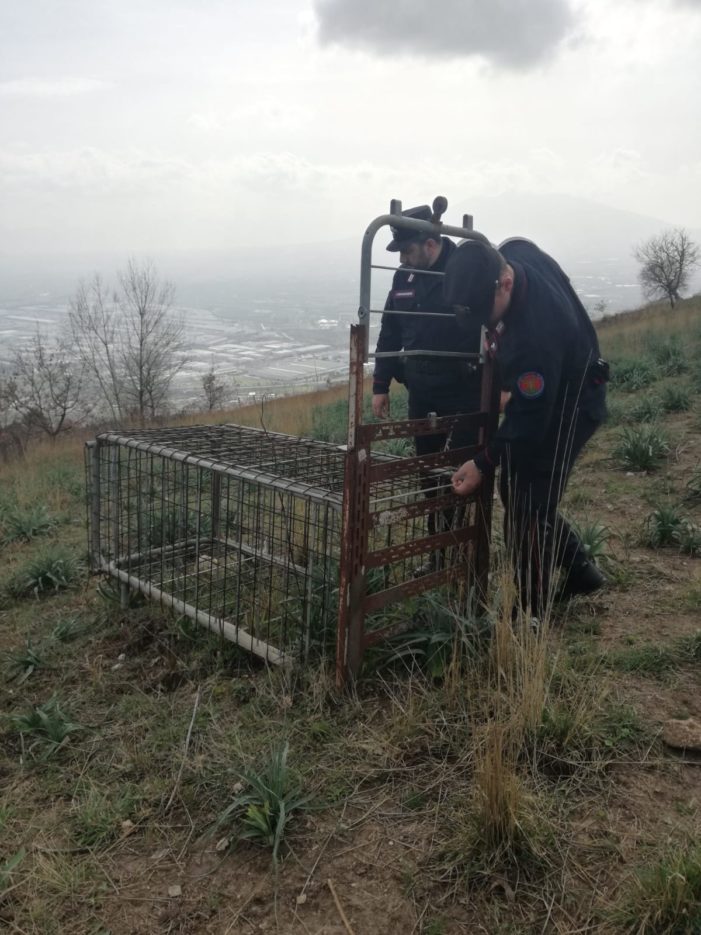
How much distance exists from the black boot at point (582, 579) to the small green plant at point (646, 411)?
4403mm

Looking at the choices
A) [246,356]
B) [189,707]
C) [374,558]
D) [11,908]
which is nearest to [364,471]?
[374,558]

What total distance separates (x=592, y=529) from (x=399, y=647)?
5.18 ft

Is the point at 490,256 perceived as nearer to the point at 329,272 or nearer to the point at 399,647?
the point at 399,647

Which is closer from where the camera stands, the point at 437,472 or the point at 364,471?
the point at 364,471

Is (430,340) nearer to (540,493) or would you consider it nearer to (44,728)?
(540,493)

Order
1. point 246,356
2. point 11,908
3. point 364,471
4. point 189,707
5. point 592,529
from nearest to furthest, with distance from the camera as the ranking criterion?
point 11,908, point 364,471, point 189,707, point 592,529, point 246,356

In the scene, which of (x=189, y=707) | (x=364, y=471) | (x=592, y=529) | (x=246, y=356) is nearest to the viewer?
(x=364, y=471)

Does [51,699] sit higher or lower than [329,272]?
lower

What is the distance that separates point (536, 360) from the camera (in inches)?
101

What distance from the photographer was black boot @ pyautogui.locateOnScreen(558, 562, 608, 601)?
10.3 feet

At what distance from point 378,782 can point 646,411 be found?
6032mm

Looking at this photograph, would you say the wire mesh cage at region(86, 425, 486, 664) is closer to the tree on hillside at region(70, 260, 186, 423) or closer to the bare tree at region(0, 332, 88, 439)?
the bare tree at region(0, 332, 88, 439)

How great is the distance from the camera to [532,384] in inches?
101

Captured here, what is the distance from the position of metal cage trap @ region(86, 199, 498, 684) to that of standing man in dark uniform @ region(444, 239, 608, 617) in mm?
176
